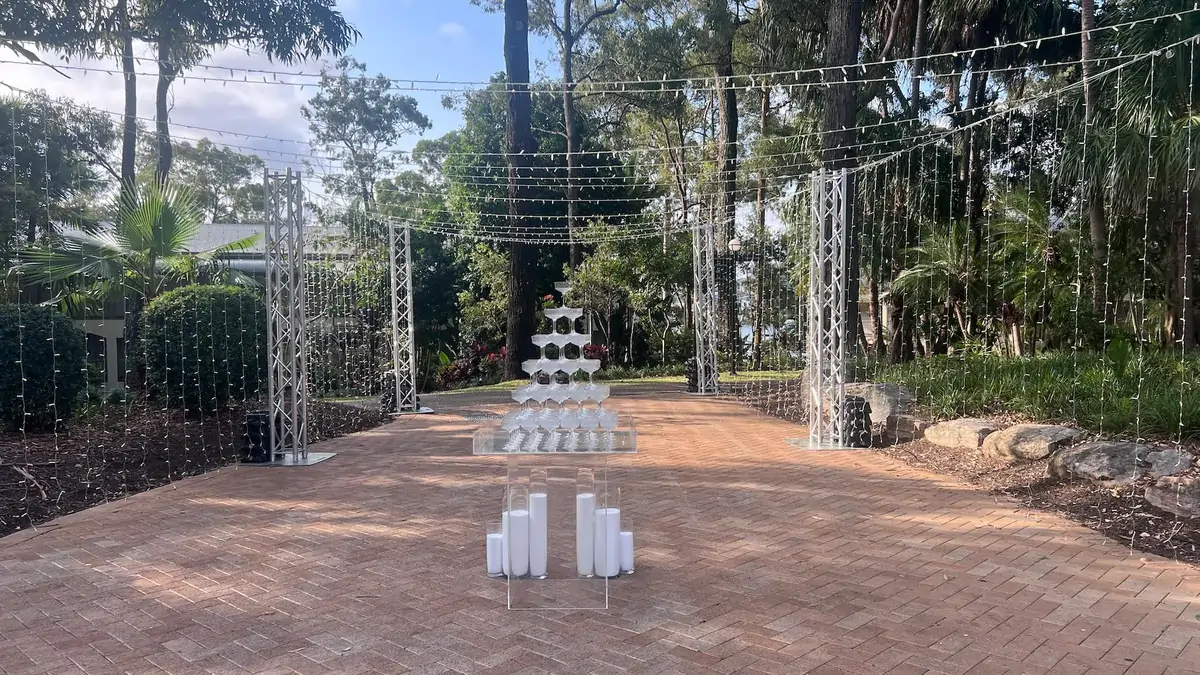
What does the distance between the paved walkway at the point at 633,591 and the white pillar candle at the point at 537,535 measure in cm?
21

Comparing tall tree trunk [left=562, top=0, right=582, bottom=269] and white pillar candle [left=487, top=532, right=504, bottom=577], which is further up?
tall tree trunk [left=562, top=0, right=582, bottom=269]

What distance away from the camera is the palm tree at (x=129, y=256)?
9039 mm

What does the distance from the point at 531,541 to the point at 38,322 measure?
6.58m

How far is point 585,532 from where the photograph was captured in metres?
3.84

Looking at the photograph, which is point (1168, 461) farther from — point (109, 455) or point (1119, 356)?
point (109, 455)

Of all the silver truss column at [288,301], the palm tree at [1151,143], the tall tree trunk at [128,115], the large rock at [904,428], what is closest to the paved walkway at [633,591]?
the silver truss column at [288,301]

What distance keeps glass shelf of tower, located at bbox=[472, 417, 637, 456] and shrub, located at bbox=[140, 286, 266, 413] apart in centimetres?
597

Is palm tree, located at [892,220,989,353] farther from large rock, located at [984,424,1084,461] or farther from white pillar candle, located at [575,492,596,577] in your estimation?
white pillar candle, located at [575,492,596,577]

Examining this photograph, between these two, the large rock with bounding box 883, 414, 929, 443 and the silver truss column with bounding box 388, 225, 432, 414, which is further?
the silver truss column with bounding box 388, 225, 432, 414

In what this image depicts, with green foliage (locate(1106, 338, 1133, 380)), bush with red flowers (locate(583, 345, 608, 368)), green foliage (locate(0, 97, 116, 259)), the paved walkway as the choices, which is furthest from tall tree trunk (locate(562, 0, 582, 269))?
the paved walkway

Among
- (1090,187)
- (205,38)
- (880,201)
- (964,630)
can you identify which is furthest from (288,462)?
(880,201)

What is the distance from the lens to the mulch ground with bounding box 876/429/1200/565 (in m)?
4.47

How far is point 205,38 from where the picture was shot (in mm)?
11703

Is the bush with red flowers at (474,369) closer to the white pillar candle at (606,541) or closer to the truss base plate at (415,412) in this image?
the truss base plate at (415,412)
